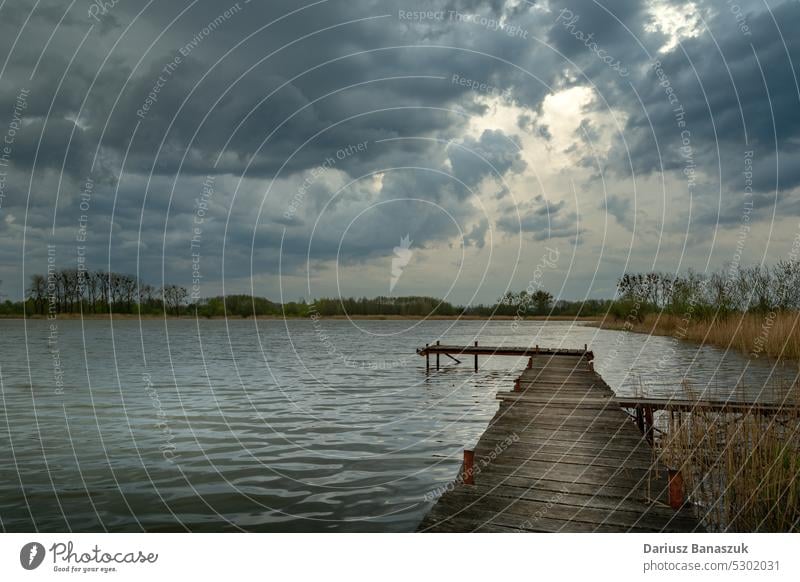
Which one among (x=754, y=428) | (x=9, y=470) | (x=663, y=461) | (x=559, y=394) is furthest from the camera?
(x=559, y=394)

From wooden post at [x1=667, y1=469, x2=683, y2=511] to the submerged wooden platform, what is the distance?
0.13ft

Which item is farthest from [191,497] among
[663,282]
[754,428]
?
[663,282]

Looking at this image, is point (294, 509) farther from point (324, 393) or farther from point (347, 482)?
point (324, 393)

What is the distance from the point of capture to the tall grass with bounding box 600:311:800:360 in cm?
2500

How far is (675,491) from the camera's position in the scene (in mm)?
6734

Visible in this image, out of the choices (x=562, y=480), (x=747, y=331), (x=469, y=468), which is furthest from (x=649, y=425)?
(x=747, y=331)

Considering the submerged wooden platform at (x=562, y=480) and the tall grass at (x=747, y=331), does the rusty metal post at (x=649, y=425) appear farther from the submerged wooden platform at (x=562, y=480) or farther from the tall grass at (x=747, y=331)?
the tall grass at (x=747, y=331)

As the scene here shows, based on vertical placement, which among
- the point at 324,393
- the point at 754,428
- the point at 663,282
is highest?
the point at 663,282

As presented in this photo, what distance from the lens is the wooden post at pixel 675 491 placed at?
22.1 feet

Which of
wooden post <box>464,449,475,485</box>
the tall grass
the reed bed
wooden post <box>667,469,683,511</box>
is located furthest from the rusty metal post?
wooden post <box>464,449,475,485</box>

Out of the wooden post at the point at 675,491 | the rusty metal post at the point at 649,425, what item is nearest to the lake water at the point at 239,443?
the rusty metal post at the point at 649,425

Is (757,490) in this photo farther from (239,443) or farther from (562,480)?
(239,443)

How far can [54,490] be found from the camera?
10258 millimetres
